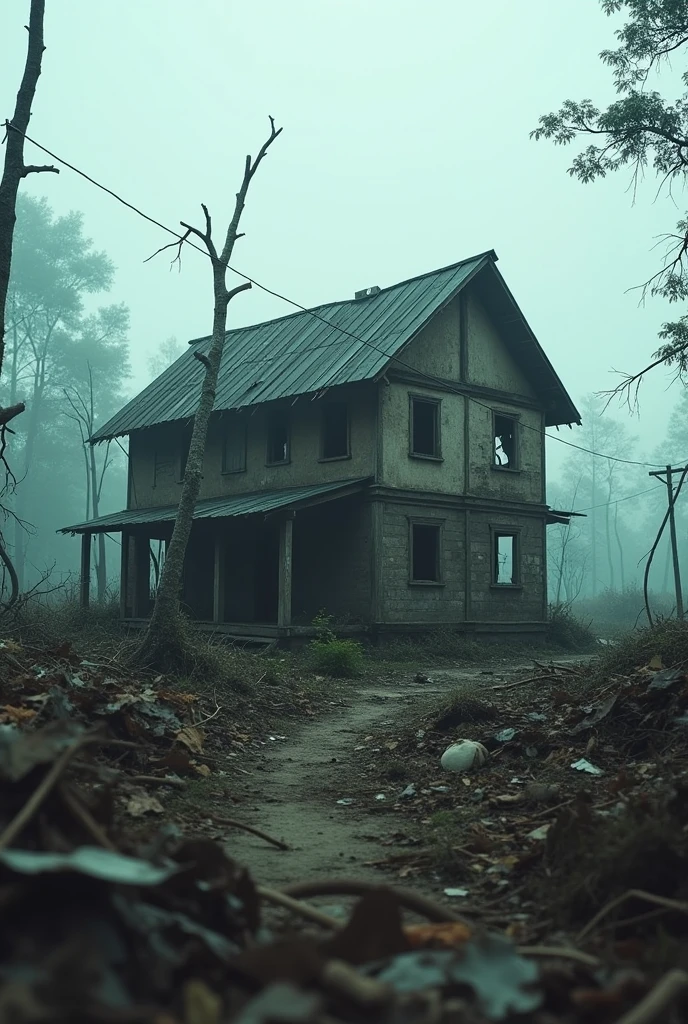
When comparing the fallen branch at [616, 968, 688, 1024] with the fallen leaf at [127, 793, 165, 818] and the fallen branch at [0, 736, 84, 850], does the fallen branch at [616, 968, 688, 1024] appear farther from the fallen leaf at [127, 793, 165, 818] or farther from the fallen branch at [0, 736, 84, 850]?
the fallen leaf at [127, 793, 165, 818]

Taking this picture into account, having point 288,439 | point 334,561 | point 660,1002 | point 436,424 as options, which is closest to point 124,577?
point 288,439

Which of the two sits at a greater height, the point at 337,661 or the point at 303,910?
the point at 303,910

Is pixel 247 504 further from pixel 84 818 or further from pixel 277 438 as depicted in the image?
pixel 84 818

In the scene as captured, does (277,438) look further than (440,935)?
Yes

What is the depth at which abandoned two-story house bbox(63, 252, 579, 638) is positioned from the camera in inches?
789

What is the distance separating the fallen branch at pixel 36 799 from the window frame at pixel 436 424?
60.9ft

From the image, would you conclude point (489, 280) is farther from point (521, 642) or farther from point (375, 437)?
point (521, 642)

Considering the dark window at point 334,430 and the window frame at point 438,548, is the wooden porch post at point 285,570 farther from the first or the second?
the window frame at point 438,548

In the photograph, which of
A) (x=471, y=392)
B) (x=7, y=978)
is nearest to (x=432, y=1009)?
(x=7, y=978)

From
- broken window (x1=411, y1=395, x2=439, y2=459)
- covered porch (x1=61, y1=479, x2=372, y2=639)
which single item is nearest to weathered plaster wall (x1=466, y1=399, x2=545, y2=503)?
broken window (x1=411, y1=395, x2=439, y2=459)

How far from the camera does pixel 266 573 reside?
23.0m

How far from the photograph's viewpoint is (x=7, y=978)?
1.53 m

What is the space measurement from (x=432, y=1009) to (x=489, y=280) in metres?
22.2

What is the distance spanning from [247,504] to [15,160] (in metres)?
10.3
